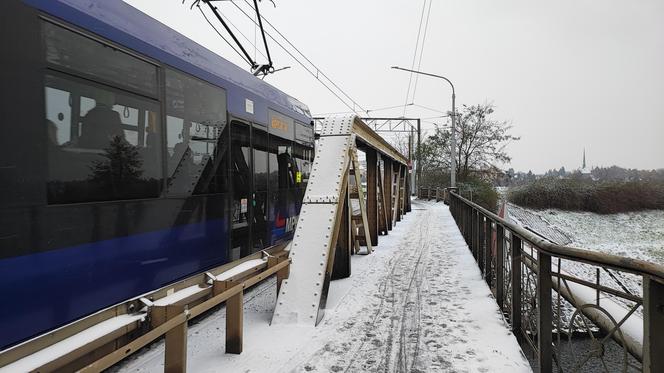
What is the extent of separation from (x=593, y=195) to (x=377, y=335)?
1340 inches

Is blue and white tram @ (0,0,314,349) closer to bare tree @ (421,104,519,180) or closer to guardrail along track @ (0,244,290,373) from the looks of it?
guardrail along track @ (0,244,290,373)

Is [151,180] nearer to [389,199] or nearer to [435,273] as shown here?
[435,273]

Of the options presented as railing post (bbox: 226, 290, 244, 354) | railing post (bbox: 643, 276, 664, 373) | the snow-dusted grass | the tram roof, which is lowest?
the snow-dusted grass

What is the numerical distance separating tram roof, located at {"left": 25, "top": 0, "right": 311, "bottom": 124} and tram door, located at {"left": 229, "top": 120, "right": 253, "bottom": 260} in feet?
1.10

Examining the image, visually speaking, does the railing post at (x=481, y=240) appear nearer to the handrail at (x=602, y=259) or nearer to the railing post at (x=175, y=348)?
the handrail at (x=602, y=259)

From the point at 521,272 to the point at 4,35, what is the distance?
4708 millimetres

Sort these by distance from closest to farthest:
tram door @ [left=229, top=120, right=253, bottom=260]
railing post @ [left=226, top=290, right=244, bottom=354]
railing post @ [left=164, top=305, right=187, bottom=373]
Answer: railing post @ [left=164, top=305, right=187, bottom=373] → railing post @ [left=226, top=290, right=244, bottom=354] → tram door @ [left=229, top=120, right=253, bottom=260]

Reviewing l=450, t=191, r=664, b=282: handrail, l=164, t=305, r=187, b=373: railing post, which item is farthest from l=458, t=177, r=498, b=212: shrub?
l=164, t=305, r=187, b=373: railing post

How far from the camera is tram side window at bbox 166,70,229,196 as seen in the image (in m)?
4.50

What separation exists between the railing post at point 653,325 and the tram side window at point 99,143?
12.5 ft

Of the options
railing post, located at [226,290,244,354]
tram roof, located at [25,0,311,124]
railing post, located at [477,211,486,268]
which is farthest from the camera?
railing post, located at [477,211,486,268]

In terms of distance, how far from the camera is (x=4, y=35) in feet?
9.11

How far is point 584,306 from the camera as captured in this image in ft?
8.40

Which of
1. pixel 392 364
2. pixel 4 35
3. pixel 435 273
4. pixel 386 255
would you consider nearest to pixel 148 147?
pixel 4 35
